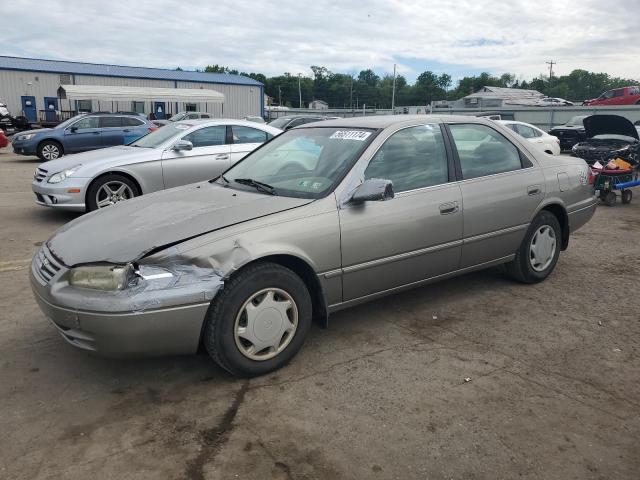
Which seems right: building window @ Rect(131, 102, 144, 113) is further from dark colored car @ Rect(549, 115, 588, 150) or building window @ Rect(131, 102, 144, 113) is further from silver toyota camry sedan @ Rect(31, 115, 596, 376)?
silver toyota camry sedan @ Rect(31, 115, 596, 376)

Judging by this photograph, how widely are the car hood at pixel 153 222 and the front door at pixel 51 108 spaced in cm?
4108

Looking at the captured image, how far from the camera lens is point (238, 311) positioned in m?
3.10

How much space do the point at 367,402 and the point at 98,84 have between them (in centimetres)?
4639

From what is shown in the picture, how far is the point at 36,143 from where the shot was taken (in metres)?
15.6

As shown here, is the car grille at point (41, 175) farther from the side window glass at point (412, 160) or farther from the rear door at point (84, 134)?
the rear door at point (84, 134)

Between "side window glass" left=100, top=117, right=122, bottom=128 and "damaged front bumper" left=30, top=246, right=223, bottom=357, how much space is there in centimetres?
1436

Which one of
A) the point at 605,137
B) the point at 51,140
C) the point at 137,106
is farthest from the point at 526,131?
the point at 137,106

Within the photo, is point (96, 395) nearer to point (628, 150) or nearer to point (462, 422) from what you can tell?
point (462, 422)

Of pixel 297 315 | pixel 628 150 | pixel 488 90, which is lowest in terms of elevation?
pixel 297 315

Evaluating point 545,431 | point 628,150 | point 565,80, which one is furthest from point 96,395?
point 565,80

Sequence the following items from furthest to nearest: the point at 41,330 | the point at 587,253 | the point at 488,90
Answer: the point at 488,90 < the point at 587,253 < the point at 41,330

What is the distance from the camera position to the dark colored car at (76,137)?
15.7m

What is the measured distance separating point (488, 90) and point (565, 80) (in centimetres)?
4753

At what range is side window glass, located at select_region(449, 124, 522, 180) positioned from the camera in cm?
439
